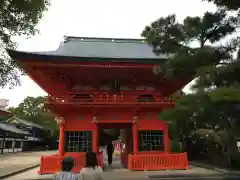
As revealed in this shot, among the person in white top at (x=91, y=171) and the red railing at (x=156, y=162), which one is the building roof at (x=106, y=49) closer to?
the red railing at (x=156, y=162)

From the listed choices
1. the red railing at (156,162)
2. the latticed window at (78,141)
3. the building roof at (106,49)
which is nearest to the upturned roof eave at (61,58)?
the building roof at (106,49)

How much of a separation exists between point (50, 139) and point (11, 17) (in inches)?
2145

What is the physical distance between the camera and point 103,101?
14961 mm

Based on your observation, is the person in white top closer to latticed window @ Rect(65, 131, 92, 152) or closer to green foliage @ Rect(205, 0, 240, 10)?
green foliage @ Rect(205, 0, 240, 10)

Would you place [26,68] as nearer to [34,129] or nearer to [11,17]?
[11,17]

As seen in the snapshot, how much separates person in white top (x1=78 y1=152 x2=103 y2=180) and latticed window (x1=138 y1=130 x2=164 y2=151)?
1121cm

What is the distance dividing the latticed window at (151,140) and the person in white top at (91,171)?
11205mm

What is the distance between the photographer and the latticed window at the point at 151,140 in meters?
15.4

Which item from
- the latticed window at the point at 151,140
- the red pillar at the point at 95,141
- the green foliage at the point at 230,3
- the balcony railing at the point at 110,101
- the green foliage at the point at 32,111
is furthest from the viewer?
the green foliage at the point at 32,111

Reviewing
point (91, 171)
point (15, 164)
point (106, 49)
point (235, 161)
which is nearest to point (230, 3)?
point (91, 171)

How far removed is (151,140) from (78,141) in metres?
4.22

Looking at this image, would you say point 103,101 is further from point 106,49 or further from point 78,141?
point 106,49

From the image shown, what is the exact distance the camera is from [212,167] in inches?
637

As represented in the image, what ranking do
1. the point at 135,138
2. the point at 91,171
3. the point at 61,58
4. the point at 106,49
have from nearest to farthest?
1. the point at 91,171
2. the point at 61,58
3. the point at 135,138
4. the point at 106,49
